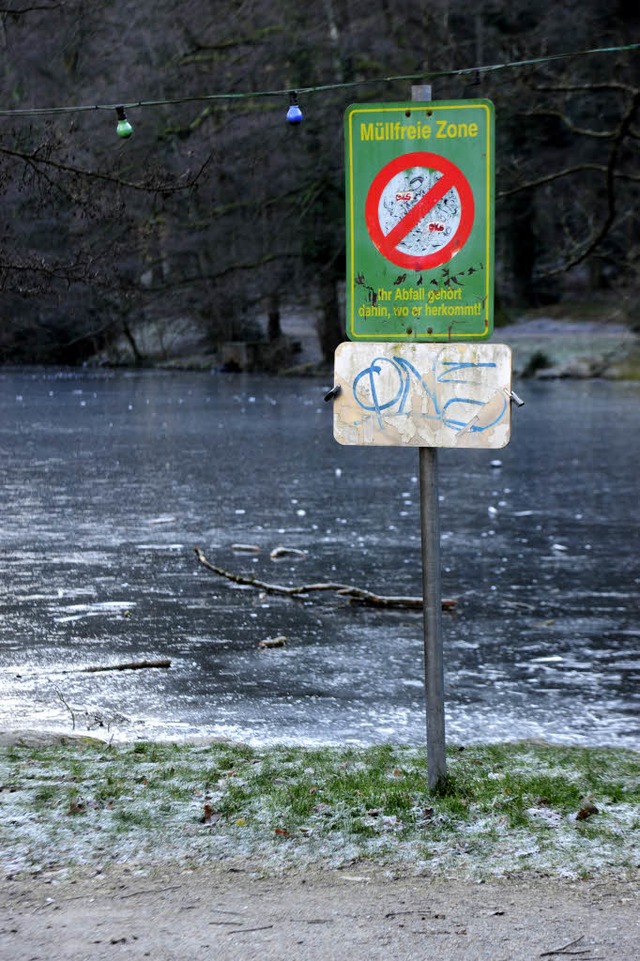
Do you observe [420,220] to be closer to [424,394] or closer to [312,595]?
[424,394]

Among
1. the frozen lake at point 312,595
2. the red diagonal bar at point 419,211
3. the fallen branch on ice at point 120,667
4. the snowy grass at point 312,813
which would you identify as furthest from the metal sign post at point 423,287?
the fallen branch on ice at point 120,667

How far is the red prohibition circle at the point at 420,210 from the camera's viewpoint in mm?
5230

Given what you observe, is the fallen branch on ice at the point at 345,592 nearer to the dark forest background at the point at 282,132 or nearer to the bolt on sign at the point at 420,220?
the bolt on sign at the point at 420,220

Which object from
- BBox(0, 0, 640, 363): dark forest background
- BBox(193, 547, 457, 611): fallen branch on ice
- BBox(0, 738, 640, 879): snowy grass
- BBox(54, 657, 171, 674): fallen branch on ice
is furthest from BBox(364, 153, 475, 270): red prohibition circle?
BBox(0, 0, 640, 363): dark forest background

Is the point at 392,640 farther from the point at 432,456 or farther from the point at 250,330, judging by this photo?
the point at 250,330

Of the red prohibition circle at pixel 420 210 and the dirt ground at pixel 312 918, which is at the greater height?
the red prohibition circle at pixel 420 210

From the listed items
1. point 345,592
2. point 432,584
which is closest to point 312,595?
point 345,592

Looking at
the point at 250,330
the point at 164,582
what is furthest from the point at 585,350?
the point at 164,582

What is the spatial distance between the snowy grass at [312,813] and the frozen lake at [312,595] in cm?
165

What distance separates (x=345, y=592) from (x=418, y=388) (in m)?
7.04

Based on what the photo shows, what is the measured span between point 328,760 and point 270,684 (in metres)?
2.87

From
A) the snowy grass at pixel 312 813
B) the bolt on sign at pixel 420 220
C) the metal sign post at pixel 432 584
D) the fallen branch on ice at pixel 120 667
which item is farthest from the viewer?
the fallen branch on ice at pixel 120 667

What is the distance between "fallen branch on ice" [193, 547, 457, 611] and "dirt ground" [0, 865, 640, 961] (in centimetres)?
725

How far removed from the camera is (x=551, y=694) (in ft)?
30.3
